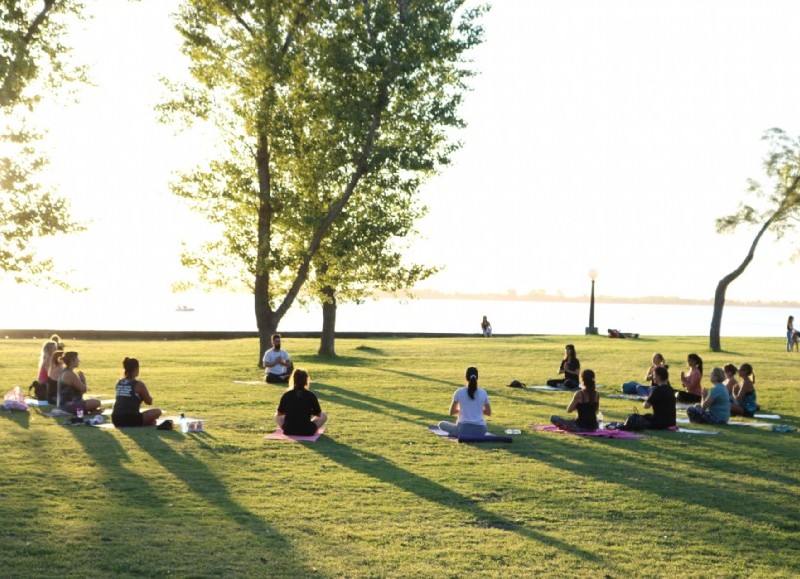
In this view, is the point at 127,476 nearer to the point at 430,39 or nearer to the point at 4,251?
the point at 4,251

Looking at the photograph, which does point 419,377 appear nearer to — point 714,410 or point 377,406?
→ point 377,406

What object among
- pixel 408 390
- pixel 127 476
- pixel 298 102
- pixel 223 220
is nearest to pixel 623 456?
pixel 127 476

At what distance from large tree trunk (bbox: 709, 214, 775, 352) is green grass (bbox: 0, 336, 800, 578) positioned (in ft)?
104

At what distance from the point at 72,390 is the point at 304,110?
14800 millimetres

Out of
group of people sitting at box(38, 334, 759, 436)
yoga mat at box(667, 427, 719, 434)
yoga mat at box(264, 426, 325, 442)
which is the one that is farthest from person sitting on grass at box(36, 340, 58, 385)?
yoga mat at box(667, 427, 719, 434)

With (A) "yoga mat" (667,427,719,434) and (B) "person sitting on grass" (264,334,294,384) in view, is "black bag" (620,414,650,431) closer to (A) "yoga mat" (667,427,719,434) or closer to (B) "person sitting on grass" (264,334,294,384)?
(A) "yoga mat" (667,427,719,434)

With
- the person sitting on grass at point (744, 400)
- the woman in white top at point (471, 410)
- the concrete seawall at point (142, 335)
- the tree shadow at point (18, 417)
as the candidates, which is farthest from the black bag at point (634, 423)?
the concrete seawall at point (142, 335)

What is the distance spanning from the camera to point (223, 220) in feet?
116

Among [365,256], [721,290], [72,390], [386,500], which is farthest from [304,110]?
[721,290]

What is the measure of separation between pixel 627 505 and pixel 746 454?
19.1 ft

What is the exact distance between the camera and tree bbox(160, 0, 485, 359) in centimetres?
3066

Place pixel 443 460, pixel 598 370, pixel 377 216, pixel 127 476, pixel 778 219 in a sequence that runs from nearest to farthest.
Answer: pixel 127 476 → pixel 443 460 → pixel 377 216 → pixel 598 370 → pixel 778 219

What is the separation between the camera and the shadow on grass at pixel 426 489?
1057 cm

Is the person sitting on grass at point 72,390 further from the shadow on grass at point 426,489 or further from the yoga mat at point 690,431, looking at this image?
the yoga mat at point 690,431
